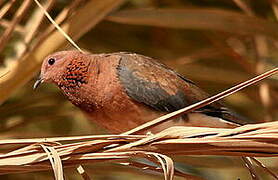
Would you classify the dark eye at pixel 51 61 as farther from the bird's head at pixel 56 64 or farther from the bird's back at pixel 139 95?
the bird's back at pixel 139 95

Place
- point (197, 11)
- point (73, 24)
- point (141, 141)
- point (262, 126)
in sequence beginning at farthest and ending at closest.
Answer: point (197, 11) < point (73, 24) < point (141, 141) < point (262, 126)

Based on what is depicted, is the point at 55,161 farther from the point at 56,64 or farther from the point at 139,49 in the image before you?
the point at 139,49

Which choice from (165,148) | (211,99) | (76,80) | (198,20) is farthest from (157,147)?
(198,20)

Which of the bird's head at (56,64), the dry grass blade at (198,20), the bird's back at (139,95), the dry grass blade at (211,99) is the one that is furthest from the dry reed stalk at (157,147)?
the dry grass blade at (198,20)

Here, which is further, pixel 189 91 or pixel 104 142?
pixel 189 91

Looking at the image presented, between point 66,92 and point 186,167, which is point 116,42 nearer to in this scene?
point 186,167

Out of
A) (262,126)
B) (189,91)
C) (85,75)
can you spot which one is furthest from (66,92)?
(262,126)
